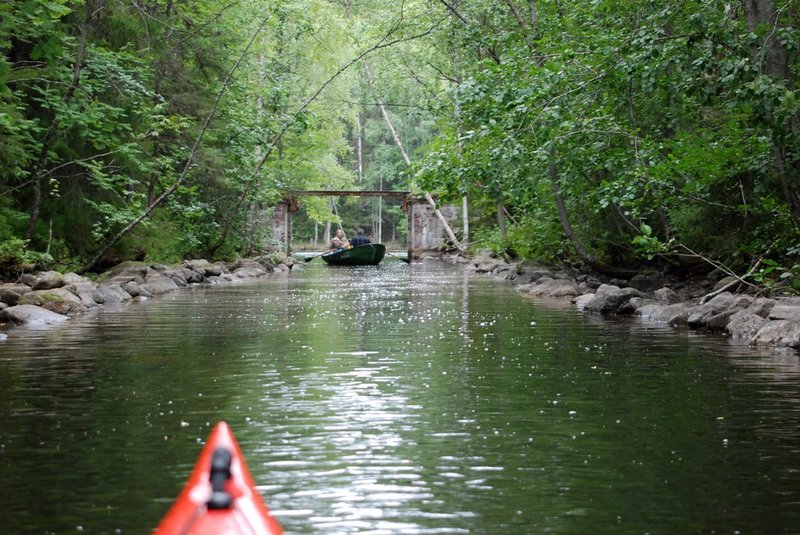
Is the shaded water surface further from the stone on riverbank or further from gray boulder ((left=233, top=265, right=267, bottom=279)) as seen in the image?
gray boulder ((left=233, top=265, right=267, bottom=279))

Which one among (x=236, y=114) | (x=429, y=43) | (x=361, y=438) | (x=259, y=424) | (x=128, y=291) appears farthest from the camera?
(x=429, y=43)

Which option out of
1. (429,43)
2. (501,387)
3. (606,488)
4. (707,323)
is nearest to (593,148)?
(707,323)

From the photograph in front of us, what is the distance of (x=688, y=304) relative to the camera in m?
18.5

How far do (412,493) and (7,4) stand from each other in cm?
1460

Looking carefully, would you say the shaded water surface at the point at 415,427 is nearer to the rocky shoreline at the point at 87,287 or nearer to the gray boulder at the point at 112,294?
the rocky shoreline at the point at 87,287

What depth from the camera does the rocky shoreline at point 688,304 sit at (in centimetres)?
1447

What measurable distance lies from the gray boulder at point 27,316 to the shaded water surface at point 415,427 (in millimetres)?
904

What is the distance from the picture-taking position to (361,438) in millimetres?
8195

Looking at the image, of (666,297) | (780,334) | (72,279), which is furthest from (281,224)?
(780,334)

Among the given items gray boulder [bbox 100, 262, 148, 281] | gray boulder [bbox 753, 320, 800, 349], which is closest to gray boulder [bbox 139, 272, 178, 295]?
gray boulder [bbox 100, 262, 148, 281]

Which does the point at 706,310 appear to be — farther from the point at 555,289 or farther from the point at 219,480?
the point at 219,480

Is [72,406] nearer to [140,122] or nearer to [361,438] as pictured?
[361,438]

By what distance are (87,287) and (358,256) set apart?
92.0ft

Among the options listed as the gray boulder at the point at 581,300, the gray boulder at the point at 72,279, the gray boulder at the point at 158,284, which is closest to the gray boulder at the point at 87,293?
the gray boulder at the point at 72,279
